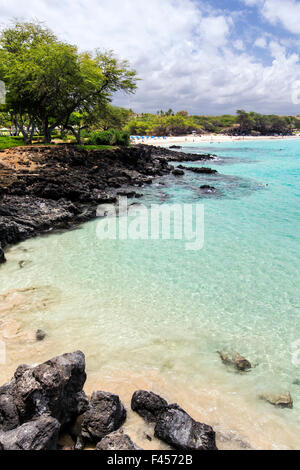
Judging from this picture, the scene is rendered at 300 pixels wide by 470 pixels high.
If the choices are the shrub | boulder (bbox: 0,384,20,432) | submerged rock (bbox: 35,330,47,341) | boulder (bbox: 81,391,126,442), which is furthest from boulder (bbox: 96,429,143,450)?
the shrub

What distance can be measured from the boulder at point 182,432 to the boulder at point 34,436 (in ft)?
5.29

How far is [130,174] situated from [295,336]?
2383cm

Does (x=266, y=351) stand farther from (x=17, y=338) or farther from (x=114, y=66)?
(x=114, y=66)

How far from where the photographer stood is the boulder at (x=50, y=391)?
3988mm

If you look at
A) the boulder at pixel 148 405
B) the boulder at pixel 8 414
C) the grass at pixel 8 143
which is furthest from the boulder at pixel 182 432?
the grass at pixel 8 143

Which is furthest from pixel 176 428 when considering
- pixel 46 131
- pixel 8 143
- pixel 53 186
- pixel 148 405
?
pixel 46 131

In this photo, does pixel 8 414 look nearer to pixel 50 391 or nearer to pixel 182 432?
pixel 50 391

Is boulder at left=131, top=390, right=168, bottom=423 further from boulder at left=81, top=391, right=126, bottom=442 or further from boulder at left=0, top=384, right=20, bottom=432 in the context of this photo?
boulder at left=0, top=384, right=20, bottom=432

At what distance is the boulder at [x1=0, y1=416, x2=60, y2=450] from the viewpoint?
11.1 feet

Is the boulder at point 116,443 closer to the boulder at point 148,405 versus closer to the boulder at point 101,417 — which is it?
the boulder at point 101,417

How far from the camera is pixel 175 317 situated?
7.61 meters

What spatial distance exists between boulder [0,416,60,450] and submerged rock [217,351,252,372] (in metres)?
3.85

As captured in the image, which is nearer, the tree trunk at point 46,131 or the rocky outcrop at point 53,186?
the rocky outcrop at point 53,186

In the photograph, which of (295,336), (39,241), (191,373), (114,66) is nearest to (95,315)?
(191,373)
